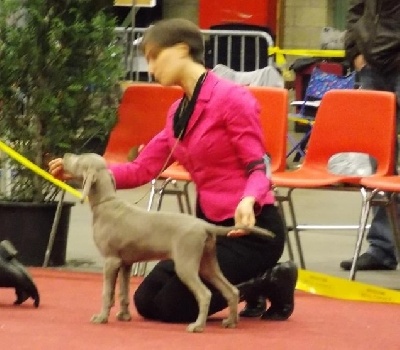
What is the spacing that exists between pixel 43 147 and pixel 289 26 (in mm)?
6755

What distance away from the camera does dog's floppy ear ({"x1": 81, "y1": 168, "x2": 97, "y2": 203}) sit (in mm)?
3439

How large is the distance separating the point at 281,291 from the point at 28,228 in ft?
6.12

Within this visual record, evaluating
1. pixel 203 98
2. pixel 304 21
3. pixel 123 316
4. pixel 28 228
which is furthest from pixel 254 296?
pixel 304 21

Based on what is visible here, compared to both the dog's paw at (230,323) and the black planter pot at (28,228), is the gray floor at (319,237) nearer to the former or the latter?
the black planter pot at (28,228)

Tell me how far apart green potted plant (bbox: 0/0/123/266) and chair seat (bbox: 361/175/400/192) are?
134 cm

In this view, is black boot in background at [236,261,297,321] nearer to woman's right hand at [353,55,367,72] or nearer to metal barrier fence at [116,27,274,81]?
woman's right hand at [353,55,367,72]

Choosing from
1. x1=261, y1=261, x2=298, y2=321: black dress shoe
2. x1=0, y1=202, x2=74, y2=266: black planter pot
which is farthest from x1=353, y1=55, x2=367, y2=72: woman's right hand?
x1=261, y1=261, x2=298, y2=321: black dress shoe

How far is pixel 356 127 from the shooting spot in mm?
5152

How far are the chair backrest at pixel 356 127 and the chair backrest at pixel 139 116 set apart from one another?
0.77 metres

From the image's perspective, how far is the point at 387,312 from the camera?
418cm

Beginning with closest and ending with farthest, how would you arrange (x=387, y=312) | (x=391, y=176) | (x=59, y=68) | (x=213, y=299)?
(x=213, y=299) → (x=387, y=312) → (x=391, y=176) → (x=59, y=68)

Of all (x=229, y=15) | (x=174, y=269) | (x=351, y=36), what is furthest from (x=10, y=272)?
(x=229, y=15)

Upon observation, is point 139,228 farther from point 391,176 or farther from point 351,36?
point 351,36

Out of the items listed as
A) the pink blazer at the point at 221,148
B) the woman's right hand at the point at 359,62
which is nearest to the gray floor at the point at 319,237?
the woman's right hand at the point at 359,62
